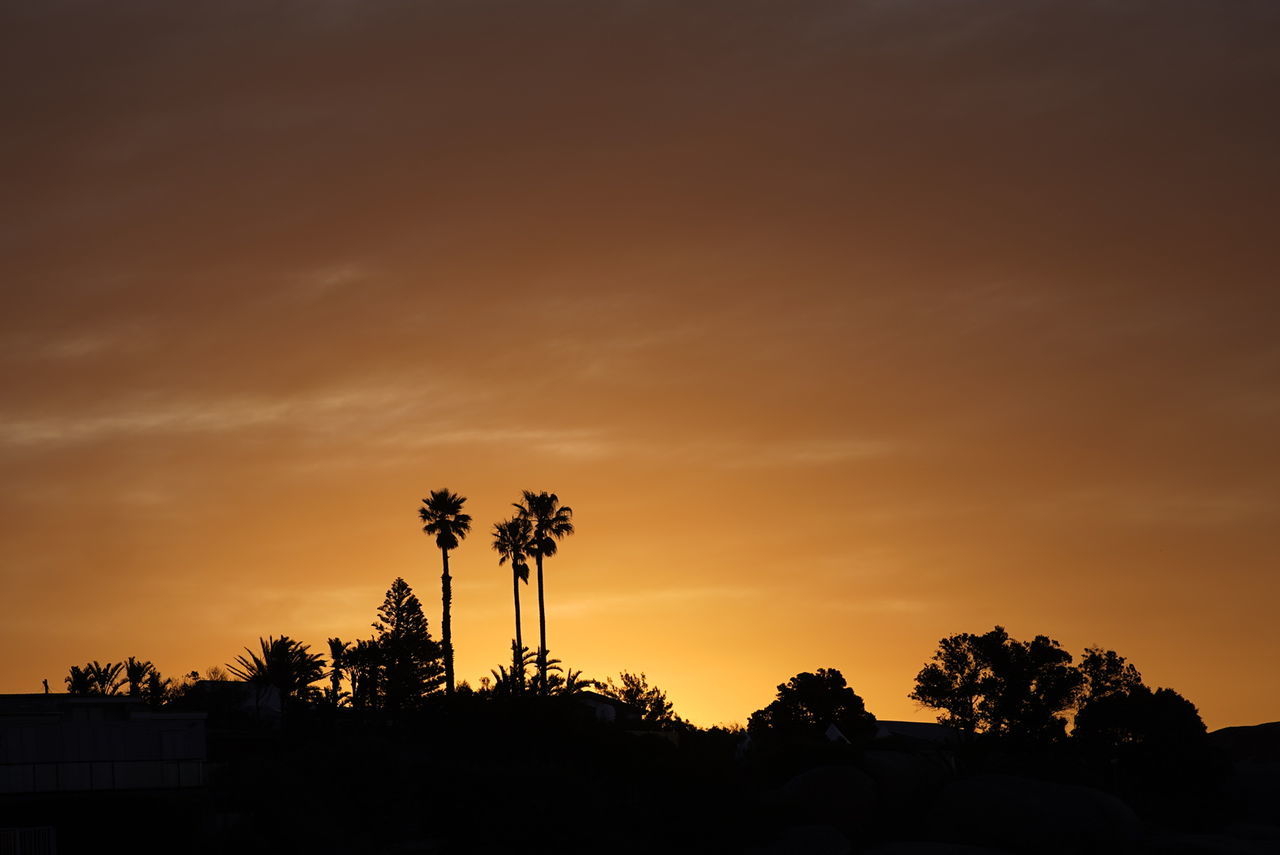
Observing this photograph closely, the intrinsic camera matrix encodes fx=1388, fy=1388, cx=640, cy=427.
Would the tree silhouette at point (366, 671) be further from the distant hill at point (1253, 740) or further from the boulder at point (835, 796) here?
the distant hill at point (1253, 740)

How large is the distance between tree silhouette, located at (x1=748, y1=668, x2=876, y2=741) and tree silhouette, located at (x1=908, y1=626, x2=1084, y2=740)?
11.5 metres

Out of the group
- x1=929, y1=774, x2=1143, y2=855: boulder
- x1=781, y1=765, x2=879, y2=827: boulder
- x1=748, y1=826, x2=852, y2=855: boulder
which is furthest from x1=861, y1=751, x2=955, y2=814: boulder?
x1=748, y1=826, x2=852, y2=855: boulder

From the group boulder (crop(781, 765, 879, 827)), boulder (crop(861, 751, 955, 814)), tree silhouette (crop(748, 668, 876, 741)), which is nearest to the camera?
boulder (crop(781, 765, 879, 827))

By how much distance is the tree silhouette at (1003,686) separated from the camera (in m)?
100

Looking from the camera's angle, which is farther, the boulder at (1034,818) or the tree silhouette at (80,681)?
the tree silhouette at (80,681)

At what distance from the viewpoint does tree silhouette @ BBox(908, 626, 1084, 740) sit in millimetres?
100250

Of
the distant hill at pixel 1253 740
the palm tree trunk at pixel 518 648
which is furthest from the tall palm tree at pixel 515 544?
the distant hill at pixel 1253 740

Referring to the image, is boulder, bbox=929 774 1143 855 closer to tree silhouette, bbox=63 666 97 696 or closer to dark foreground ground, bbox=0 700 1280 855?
dark foreground ground, bbox=0 700 1280 855

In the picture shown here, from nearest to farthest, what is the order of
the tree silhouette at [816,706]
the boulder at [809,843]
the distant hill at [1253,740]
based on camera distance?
1. the boulder at [809,843]
2. the tree silhouette at [816,706]
3. the distant hill at [1253,740]

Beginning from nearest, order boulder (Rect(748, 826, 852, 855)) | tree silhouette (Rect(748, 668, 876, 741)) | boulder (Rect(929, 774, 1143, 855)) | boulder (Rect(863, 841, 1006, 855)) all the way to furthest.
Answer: boulder (Rect(748, 826, 852, 855)) → boulder (Rect(863, 841, 1006, 855)) → boulder (Rect(929, 774, 1143, 855)) → tree silhouette (Rect(748, 668, 876, 741))

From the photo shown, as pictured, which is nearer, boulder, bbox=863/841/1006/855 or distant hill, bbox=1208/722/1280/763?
boulder, bbox=863/841/1006/855

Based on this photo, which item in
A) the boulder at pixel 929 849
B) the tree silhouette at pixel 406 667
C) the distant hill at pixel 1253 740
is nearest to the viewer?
the boulder at pixel 929 849

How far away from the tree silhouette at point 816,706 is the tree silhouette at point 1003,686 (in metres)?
11.5

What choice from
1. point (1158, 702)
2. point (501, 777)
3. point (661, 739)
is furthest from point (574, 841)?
point (1158, 702)
